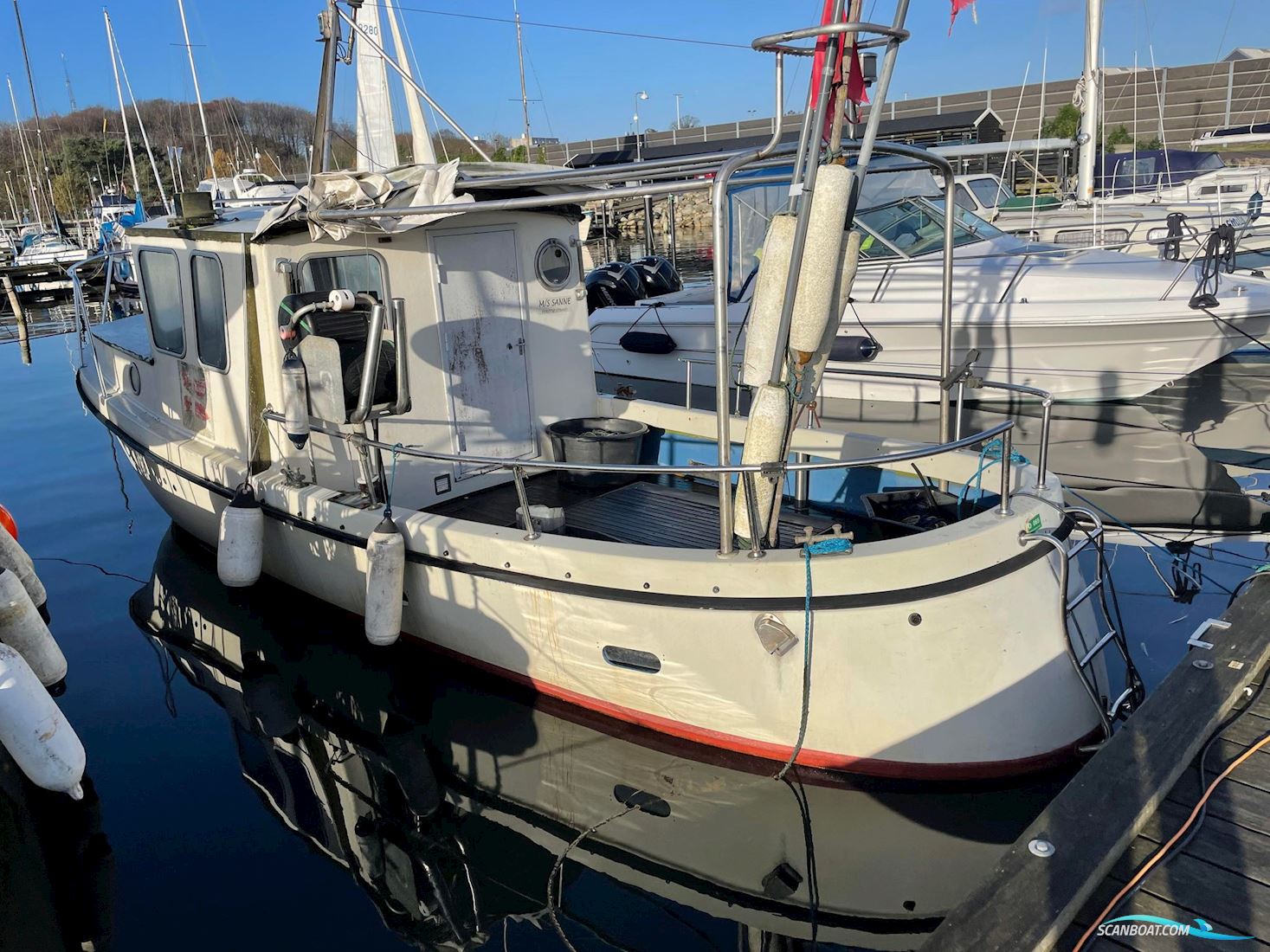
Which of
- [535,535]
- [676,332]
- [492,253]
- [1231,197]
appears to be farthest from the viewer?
[1231,197]

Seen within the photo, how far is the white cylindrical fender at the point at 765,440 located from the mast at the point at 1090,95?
47.7 ft

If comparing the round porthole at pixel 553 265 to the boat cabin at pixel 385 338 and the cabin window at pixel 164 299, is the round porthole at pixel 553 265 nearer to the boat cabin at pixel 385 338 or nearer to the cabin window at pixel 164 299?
the boat cabin at pixel 385 338

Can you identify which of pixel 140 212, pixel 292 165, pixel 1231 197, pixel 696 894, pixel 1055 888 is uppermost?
pixel 292 165

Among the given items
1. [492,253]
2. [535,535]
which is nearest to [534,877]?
[535,535]

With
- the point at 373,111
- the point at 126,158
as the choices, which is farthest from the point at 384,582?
the point at 126,158

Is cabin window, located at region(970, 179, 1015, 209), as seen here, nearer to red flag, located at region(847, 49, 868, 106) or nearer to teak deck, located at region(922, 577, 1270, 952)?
red flag, located at region(847, 49, 868, 106)

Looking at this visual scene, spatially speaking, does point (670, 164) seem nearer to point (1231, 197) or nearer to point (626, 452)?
point (626, 452)

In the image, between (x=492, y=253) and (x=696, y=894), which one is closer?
(x=696, y=894)

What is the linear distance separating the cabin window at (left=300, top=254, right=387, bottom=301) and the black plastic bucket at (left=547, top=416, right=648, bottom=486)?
1.56m

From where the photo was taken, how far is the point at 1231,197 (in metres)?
17.0

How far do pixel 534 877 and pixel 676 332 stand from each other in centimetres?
777

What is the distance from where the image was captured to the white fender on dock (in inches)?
191

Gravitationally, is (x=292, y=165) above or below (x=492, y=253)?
above

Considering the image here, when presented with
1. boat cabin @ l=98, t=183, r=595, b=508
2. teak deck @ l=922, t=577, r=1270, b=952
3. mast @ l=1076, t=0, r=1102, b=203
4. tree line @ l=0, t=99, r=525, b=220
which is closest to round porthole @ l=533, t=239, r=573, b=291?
boat cabin @ l=98, t=183, r=595, b=508
